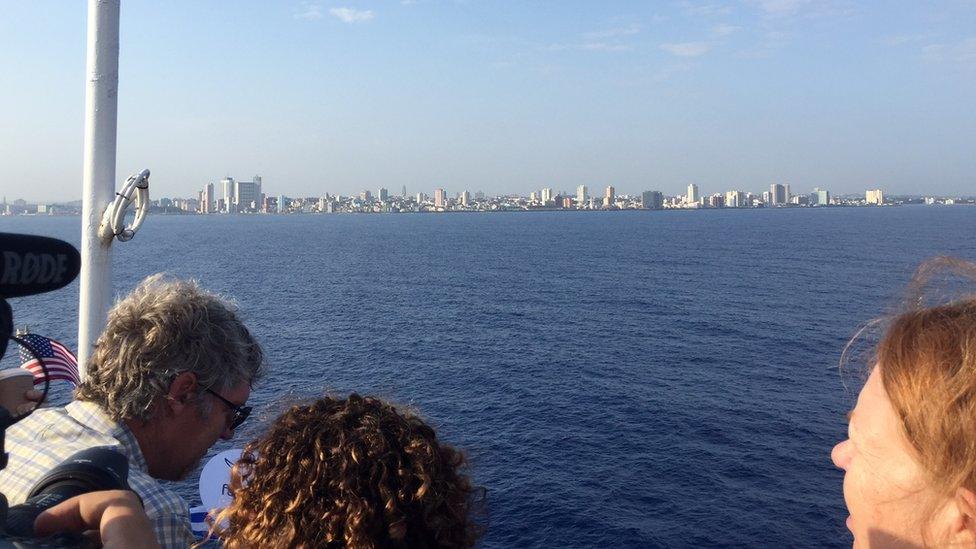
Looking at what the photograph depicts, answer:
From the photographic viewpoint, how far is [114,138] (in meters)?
4.96

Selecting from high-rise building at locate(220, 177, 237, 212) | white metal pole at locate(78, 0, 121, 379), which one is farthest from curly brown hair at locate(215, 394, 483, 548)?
high-rise building at locate(220, 177, 237, 212)

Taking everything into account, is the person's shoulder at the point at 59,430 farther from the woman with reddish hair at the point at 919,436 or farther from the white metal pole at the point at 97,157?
the white metal pole at the point at 97,157

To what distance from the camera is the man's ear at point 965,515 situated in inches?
50.4

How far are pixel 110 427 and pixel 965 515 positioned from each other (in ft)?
7.71

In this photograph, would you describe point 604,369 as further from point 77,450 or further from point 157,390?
point 77,450

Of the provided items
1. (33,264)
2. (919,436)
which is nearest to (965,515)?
(919,436)

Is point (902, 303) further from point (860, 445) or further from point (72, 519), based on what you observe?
point (72, 519)

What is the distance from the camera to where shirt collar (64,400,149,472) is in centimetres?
237

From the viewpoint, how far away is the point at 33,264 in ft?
4.21

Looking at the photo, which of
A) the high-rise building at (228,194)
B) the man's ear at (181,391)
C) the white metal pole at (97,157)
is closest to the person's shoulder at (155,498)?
the man's ear at (181,391)

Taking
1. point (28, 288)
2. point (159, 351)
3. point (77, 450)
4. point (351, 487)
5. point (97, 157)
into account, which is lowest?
point (77, 450)

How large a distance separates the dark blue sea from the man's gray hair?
356 millimetres

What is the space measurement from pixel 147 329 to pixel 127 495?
0.81 metres

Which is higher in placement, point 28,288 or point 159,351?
point 28,288
